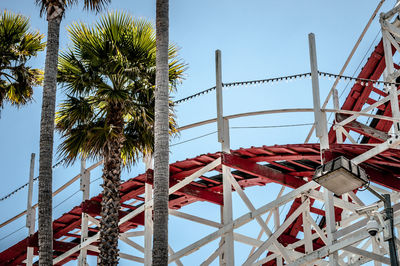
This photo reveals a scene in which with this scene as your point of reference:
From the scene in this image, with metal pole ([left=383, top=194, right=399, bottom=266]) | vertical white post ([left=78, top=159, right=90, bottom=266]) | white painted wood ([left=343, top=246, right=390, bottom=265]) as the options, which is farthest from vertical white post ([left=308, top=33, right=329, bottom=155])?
vertical white post ([left=78, top=159, right=90, bottom=266])

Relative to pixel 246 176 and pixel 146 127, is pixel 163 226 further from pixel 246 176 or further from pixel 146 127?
pixel 246 176

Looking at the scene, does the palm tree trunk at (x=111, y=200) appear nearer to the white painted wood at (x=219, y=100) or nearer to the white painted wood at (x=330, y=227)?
the white painted wood at (x=219, y=100)

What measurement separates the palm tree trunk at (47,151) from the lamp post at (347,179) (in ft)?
19.5

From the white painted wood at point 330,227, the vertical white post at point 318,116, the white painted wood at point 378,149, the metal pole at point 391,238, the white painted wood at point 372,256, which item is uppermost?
the vertical white post at point 318,116

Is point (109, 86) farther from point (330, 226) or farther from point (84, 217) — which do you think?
point (330, 226)

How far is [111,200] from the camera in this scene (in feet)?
55.4

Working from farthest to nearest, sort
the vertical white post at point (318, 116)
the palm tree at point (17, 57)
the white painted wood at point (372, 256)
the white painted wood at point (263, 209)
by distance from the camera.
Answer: the palm tree at point (17, 57) → the white painted wood at point (263, 209) → the vertical white post at point (318, 116) → the white painted wood at point (372, 256)

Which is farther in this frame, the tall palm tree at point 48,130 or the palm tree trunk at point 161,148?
the tall palm tree at point 48,130

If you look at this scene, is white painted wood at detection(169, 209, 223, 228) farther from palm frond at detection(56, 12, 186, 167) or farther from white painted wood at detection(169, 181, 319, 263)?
palm frond at detection(56, 12, 186, 167)

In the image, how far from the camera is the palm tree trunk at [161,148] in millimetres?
13242

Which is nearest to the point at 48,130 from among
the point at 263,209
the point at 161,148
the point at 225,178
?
the point at 161,148

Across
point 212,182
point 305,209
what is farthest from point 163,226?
point 212,182

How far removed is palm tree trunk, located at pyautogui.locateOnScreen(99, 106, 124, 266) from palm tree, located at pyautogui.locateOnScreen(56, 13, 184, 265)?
2 centimetres

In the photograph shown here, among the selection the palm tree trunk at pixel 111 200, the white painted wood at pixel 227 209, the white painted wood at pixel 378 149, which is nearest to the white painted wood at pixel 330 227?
the white painted wood at pixel 378 149
